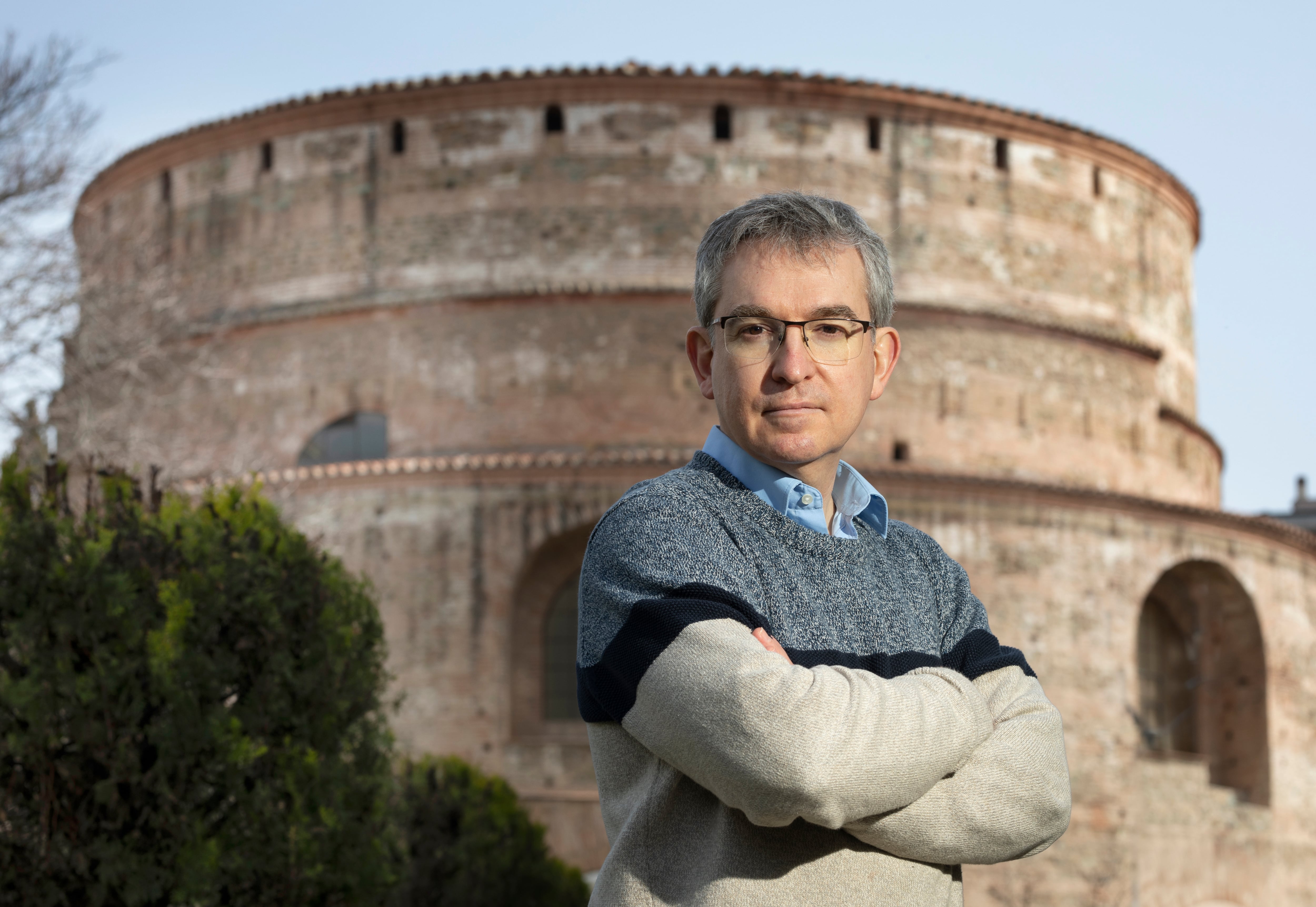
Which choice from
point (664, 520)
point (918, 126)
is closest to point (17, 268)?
point (918, 126)

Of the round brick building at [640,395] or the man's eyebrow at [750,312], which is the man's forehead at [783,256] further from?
the round brick building at [640,395]

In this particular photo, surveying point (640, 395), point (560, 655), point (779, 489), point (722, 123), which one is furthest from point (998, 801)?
point (722, 123)

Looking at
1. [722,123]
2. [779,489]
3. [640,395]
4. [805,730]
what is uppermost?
[722,123]

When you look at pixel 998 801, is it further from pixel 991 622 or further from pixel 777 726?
pixel 991 622

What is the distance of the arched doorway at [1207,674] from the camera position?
18.2 meters

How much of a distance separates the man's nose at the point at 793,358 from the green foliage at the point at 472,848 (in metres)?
10.6

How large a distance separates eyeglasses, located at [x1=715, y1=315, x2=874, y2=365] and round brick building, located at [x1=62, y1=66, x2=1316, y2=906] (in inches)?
544

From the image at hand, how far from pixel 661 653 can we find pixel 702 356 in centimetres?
64

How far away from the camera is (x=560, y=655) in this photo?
1662 centimetres

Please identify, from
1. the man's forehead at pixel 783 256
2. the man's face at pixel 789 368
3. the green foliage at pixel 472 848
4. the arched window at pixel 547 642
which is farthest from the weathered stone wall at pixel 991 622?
the man's forehead at pixel 783 256

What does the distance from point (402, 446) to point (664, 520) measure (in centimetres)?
1604

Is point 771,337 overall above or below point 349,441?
below

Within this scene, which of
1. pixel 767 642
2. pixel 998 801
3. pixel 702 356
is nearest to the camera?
pixel 767 642

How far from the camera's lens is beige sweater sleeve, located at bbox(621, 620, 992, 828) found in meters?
1.95
